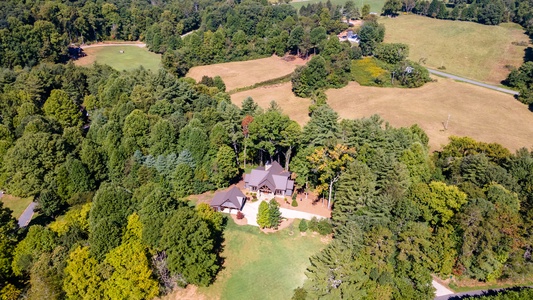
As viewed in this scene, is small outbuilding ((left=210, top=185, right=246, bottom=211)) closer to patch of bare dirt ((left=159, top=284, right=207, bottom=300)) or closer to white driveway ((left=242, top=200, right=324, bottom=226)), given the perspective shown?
white driveway ((left=242, top=200, right=324, bottom=226))

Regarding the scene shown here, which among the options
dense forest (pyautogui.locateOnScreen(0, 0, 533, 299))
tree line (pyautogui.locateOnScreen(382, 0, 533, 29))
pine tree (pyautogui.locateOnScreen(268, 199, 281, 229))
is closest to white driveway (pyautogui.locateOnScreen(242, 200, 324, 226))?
pine tree (pyautogui.locateOnScreen(268, 199, 281, 229))

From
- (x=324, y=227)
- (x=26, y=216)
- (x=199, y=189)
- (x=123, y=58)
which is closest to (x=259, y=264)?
(x=324, y=227)

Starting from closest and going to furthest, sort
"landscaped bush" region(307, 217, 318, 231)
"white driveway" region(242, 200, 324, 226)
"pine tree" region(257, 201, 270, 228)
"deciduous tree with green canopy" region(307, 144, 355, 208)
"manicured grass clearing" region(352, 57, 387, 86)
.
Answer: "pine tree" region(257, 201, 270, 228) → "landscaped bush" region(307, 217, 318, 231) → "deciduous tree with green canopy" region(307, 144, 355, 208) → "white driveway" region(242, 200, 324, 226) → "manicured grass clearing" region(352, 57, 387, 86)

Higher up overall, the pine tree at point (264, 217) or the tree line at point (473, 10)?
the tree line at point (473, 10)

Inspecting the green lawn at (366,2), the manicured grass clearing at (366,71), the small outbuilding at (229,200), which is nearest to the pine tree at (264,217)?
the small outbuilding at (229,200)

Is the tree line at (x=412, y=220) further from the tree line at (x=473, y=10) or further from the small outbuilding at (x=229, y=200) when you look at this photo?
the tree line at (x=473, y=10)

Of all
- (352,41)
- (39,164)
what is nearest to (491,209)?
(39,164)
